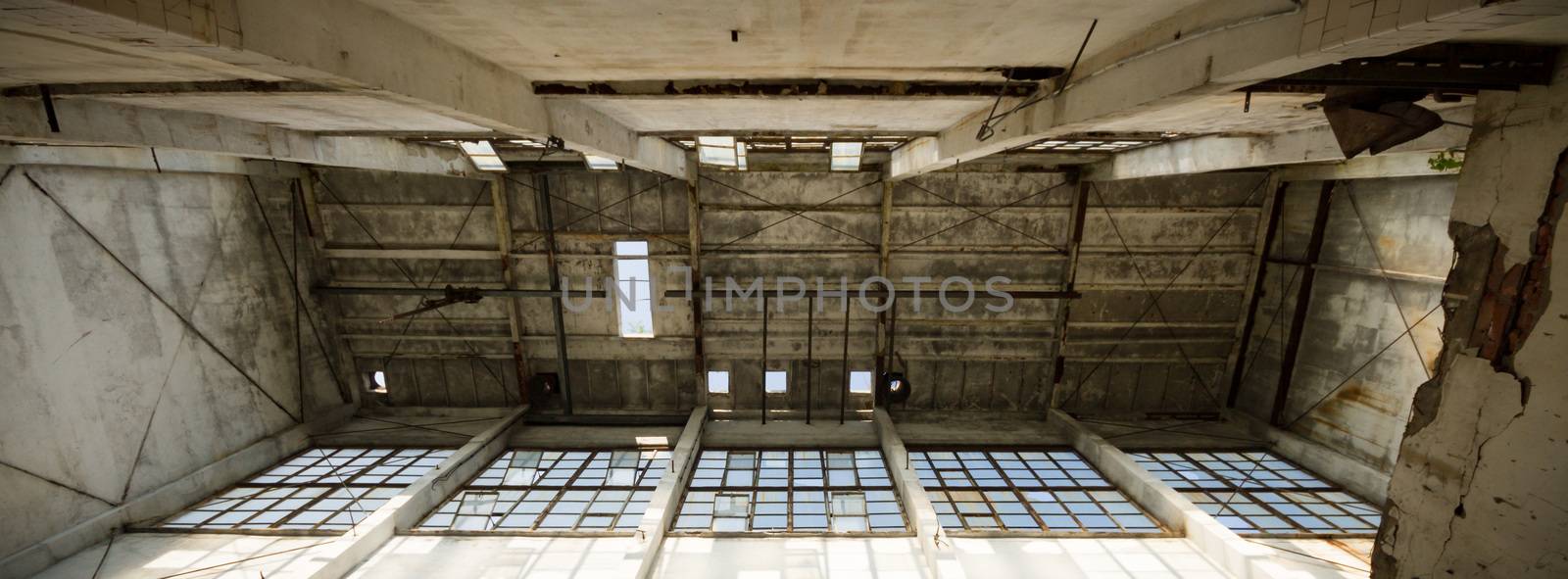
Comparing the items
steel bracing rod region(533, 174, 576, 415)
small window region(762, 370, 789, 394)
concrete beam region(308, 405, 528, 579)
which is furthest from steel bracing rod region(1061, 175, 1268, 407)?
concrete beam region(308, 405, 528, 579)

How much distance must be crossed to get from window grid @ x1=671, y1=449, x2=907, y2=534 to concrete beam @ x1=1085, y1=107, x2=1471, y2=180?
765cm

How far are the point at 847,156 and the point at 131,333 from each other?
12970 mm

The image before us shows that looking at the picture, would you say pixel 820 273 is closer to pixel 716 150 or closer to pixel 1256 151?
pixel 716 150

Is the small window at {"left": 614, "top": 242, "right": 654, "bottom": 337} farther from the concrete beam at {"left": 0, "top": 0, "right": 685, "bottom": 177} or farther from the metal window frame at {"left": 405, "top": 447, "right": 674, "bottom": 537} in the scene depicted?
the concrete beam at {"left": 0, "top": 0, "right": 685, "bottom": 177}

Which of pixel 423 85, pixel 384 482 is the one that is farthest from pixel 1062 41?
pixel 384 482

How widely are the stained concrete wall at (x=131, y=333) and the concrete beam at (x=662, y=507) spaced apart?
8691 mm

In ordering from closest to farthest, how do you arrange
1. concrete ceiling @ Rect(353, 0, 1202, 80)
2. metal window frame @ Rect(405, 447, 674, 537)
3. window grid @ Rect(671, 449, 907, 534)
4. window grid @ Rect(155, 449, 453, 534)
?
concrete ceiling @ Rect(353, 0, 1202, 80) < metal window frame @ Rect(405, 447, 674, 537) < window grid @ Rect(155, 449, 453, 534) < window grid @ Rect(671, 449, 907, 534)

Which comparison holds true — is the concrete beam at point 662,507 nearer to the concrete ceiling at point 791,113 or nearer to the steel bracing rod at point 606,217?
the steel bracing rod at point 606,217

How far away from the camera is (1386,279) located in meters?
10.0

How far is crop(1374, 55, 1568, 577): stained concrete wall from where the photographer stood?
3.32m

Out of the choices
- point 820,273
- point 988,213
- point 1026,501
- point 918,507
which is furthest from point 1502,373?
point 820,273

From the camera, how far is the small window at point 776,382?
13445mm

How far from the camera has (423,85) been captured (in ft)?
13.0

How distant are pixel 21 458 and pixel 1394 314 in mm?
22699
